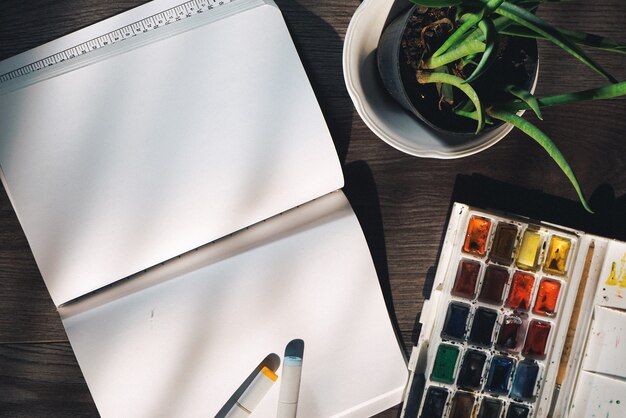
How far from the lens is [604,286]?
49cm

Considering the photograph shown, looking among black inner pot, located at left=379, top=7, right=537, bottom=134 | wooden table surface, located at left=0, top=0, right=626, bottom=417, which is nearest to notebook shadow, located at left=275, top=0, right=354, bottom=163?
wooden table surface, located at left=0, top=0, right=626, bottom=417

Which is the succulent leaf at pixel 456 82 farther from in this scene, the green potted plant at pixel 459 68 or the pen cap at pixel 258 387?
the pen cap at pixel 258 387

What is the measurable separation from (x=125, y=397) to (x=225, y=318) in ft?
0.38

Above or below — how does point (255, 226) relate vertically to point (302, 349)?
above

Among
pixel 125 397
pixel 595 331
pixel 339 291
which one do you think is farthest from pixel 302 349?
pixel 595 331

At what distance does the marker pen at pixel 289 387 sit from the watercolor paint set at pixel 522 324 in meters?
0.10

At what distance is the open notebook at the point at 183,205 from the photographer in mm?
470

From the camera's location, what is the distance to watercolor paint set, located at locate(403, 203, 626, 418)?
1.61 ft

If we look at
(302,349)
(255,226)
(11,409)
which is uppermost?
(255,226)

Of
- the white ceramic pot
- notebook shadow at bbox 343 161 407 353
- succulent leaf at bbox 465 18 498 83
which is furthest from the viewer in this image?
notebook shadow at bbox 343 161 407 353

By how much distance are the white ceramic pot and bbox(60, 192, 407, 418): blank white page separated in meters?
0.10

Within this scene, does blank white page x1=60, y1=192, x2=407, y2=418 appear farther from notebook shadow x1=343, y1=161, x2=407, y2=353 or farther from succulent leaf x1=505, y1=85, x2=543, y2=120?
succulent leaf x1=505, y1=85, x2=543, y2=120

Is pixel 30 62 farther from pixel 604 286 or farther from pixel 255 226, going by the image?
pixel 604 286

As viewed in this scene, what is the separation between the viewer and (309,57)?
0.51 meters
